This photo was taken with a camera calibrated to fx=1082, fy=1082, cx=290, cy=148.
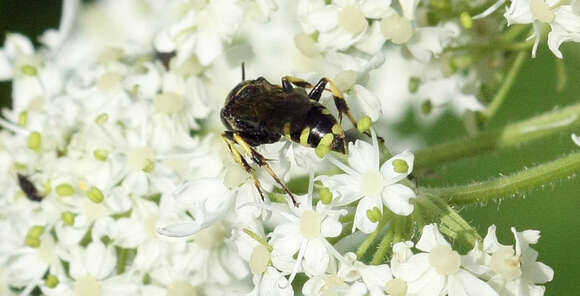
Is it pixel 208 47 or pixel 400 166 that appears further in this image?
pixel 208 47

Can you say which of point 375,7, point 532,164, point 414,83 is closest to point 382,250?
point 375,7

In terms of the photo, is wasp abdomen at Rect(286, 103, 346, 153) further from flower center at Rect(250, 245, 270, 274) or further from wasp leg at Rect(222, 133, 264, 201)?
flower center at Rect(250, 245, 270, 274)

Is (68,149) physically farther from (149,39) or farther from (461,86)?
(461,86)

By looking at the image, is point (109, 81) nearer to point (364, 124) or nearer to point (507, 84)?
point (364, 124)

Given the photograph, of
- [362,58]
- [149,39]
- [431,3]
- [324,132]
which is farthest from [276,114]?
[149,39]

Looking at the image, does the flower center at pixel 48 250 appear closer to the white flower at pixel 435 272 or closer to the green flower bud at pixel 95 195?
the green flower bud at pixel 95 195

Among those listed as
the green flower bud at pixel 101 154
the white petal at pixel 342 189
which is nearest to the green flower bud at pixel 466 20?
the white petal at pixel 342 189
